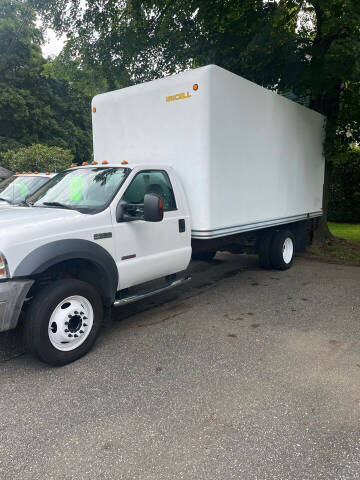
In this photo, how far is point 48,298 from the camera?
3.66 meters

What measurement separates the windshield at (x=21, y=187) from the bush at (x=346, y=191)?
11.6m

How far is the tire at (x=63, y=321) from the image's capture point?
3621 mm

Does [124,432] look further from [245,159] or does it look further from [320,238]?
[320,238]

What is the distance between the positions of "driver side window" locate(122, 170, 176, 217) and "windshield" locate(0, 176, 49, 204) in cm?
447

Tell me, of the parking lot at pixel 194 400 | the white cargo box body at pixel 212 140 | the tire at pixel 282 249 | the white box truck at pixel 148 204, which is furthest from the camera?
the tire at pixel 282 249

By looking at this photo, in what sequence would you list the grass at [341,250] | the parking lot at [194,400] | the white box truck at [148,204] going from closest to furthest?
1. the parking lot at [194,400]
2. the white box truck at [148,204]
3. the grass at [341,250]

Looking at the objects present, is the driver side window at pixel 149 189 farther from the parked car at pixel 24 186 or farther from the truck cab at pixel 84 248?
the parked car at pixel 24 186

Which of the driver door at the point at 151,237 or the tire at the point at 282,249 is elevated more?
the driver door at the point at 151,237

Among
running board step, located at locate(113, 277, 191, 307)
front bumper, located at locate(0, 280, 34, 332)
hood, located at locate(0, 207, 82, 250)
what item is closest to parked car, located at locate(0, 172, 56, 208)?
hood, located at locate(0, 207, 82, 250)

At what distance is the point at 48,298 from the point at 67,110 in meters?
34.8

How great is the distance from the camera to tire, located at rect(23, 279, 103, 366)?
362 cm

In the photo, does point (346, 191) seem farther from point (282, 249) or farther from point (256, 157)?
point (256, 157)

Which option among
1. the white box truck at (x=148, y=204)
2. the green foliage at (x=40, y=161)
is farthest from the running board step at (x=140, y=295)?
the green foliage at (x=40, y=161)

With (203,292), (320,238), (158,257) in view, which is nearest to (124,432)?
(158,257)
